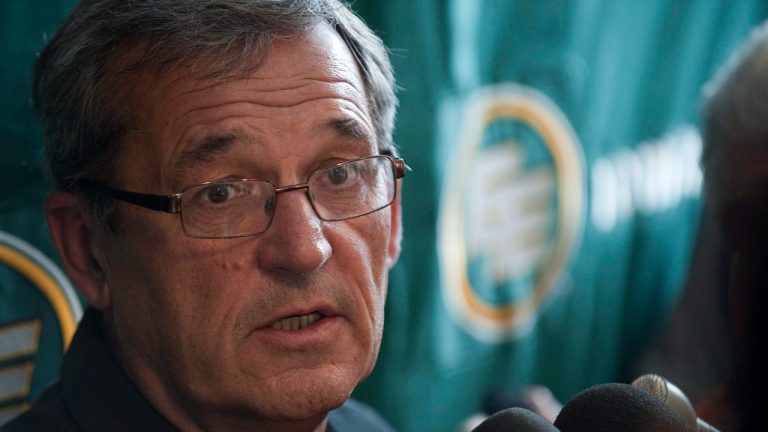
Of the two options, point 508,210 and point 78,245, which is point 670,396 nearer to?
point 78,245

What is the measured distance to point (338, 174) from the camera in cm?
118

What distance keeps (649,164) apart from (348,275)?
1.71 meters

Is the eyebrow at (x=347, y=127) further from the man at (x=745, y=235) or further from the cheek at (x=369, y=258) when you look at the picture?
the man at (x=745, y=235)

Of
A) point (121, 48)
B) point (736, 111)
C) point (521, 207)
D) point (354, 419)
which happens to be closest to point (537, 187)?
point (521, 207)

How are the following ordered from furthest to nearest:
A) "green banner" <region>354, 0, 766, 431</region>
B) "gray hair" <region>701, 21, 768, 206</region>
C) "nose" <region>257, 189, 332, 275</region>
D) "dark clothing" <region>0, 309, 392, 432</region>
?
"green banner" <region>354, 0, 766, 431</region>, "gray hair" <region>701, 21, 768, 206</region>, "dark clothing" <region>0, 309, 392, 432</region>, "nose" <region>257, 189, 332, 275</region>

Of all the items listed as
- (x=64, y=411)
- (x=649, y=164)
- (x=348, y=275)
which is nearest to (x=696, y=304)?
(x=649, y=164)

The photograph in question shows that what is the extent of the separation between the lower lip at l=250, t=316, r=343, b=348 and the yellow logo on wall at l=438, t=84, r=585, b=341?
958 mm

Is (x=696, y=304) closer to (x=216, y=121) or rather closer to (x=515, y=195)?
(x=515, y=195)

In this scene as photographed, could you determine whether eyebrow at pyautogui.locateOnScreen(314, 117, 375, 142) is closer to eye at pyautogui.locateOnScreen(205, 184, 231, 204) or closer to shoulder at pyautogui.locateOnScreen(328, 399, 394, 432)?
eye at pyautogui.locateOnScreen(205, 184, 231, 204)

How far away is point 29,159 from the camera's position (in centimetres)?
146

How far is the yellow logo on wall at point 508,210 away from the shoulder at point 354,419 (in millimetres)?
474

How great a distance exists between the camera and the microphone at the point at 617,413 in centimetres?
86

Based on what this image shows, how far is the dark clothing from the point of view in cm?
119

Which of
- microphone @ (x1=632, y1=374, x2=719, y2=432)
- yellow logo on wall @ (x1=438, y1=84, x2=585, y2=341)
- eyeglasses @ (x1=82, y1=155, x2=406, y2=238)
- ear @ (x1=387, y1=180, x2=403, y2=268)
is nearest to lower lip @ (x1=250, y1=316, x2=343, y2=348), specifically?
eyeglasses @ (x1=82, y1=155, x2=406, y2=238)
